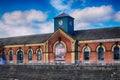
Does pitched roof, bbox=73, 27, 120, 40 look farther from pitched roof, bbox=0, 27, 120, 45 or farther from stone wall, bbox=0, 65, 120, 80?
stone wall, bbox=0, 65, 120, 80

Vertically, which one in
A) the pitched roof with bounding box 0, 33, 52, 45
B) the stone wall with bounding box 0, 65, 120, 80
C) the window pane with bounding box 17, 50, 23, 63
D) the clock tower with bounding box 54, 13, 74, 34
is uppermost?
the clock tower with bounding box 54, 13, 74, 34

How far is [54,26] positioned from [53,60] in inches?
233

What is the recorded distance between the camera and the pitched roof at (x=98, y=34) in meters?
39.4

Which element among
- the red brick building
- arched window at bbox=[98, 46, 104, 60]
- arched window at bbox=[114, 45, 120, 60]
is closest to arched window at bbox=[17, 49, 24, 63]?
the red brick building

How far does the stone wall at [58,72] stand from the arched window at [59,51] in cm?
740

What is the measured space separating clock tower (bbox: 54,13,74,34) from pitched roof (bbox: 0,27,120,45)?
1.31 meters

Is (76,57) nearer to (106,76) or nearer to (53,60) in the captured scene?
(53,60)

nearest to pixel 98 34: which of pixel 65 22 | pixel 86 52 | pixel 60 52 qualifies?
pixel 86 52

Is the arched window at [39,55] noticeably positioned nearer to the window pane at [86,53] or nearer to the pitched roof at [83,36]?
the pitched roof at [83,36]

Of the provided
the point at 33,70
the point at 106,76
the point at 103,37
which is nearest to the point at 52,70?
the point at 33,70

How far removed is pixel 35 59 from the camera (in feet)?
151

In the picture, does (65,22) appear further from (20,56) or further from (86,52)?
(20,56)

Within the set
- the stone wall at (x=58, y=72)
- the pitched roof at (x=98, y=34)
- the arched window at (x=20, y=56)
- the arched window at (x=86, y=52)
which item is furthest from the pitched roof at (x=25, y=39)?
the stone wall at (x=58, y=72)

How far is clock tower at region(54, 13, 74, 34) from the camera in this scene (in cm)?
4362
